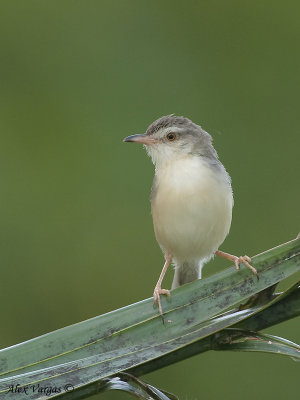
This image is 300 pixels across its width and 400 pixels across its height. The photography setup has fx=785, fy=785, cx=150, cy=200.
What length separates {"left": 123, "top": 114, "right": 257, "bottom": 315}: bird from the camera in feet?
12.3

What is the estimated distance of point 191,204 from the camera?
12.2 ft

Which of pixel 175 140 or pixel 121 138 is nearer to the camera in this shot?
pixel 175 140

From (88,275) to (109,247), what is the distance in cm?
30

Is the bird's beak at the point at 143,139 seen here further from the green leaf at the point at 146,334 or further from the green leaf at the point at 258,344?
the green leaf at the point at 258,344

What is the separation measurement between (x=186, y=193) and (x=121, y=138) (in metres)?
2.57

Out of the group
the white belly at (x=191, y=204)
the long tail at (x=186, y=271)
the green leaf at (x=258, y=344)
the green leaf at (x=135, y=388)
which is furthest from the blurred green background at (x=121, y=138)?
the green leaf at (x=135, y=388)

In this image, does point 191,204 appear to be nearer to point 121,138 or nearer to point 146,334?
point 146,334

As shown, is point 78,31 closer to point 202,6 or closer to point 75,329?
point 202,6

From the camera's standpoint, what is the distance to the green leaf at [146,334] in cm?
222

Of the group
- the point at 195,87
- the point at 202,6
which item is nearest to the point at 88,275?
the point at 195,87

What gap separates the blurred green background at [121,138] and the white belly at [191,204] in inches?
68.9

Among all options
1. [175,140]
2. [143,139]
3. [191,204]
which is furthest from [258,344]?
[143,139]

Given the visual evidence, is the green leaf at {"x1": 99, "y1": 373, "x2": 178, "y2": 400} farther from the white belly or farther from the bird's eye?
the bird's eye

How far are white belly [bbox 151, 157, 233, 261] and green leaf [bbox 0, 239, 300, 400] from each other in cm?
112
